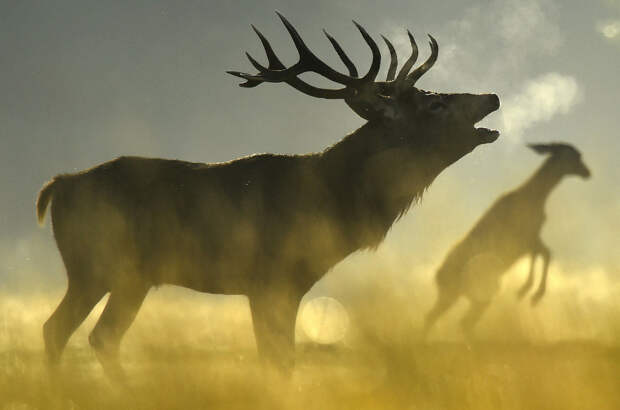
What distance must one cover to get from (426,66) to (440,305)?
5315 millimetres

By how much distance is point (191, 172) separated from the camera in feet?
21.9

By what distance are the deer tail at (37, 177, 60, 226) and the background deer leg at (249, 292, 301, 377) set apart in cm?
231

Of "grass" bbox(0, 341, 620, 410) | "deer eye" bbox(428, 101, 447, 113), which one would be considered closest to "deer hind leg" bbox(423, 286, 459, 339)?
"grass" bbox(0, 341, 620, 410)

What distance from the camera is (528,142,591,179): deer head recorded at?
13.2 meters

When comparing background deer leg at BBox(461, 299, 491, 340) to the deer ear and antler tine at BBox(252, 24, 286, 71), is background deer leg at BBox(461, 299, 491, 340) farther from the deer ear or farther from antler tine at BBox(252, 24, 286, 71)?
antler tine at BBox(252, 24, 286, 71)

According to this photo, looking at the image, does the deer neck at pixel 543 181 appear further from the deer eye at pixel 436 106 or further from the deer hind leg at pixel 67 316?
the deer hind leg at pixel 67 316

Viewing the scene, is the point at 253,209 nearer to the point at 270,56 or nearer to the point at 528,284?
the point at 270,56

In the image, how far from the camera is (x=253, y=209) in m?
6.30

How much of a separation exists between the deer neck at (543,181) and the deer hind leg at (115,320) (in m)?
8.13

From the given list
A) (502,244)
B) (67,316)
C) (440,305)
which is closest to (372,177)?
(67,316)

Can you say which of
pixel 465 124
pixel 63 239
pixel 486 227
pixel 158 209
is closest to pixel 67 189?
pixel 63 239

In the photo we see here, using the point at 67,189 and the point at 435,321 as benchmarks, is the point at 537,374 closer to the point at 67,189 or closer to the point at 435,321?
the point at 67,189

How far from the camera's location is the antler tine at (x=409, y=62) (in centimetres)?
712

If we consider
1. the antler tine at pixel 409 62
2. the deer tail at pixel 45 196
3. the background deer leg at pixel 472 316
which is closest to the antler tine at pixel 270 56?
the antler tine at pixel 409 62
